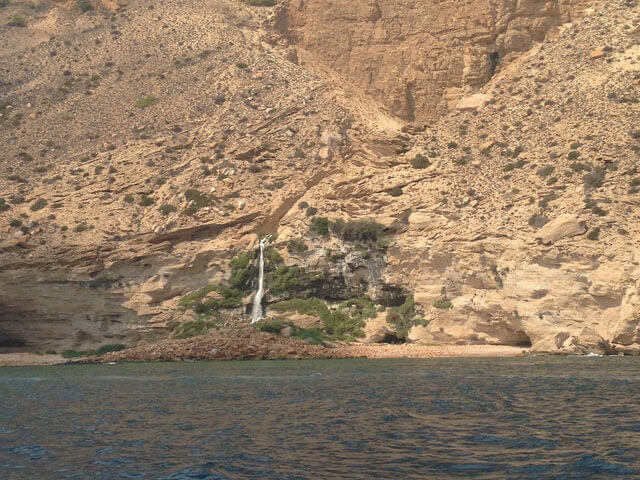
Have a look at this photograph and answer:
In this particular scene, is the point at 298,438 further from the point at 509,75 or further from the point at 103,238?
the point at 509,75

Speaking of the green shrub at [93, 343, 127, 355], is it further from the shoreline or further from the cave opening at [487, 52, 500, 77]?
the cave opening at [487, 52, 500, 77]

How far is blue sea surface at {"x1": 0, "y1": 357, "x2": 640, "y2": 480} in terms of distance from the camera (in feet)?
31.8

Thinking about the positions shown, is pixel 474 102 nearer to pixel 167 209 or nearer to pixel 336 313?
pixel 336 313

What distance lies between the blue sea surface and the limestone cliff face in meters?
29.9

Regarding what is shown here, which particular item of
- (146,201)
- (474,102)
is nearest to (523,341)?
(474,102)

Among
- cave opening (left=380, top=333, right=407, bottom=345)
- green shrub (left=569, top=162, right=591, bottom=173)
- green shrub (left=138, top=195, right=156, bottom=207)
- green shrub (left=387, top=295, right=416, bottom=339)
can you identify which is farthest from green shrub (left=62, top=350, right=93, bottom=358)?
green shrub (left=569, top=162, right=591, bottom=173)

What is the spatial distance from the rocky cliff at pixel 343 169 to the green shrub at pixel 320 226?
216mm

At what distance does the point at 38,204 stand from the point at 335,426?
111ft

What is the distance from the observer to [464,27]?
5041 centimetres

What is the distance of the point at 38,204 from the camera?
139 feet

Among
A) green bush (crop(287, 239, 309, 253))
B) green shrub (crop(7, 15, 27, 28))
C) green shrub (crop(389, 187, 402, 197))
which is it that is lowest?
green bush (crop(287, 239, 309, 253))

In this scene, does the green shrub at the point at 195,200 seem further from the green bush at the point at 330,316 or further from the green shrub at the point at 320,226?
the green bush at the point at 330,316

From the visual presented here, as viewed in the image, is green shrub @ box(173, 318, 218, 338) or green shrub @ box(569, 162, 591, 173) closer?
green shrub @ box(569, 162, 591, 173)

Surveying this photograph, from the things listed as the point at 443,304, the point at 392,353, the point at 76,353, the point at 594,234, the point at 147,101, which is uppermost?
the point at 147,101
